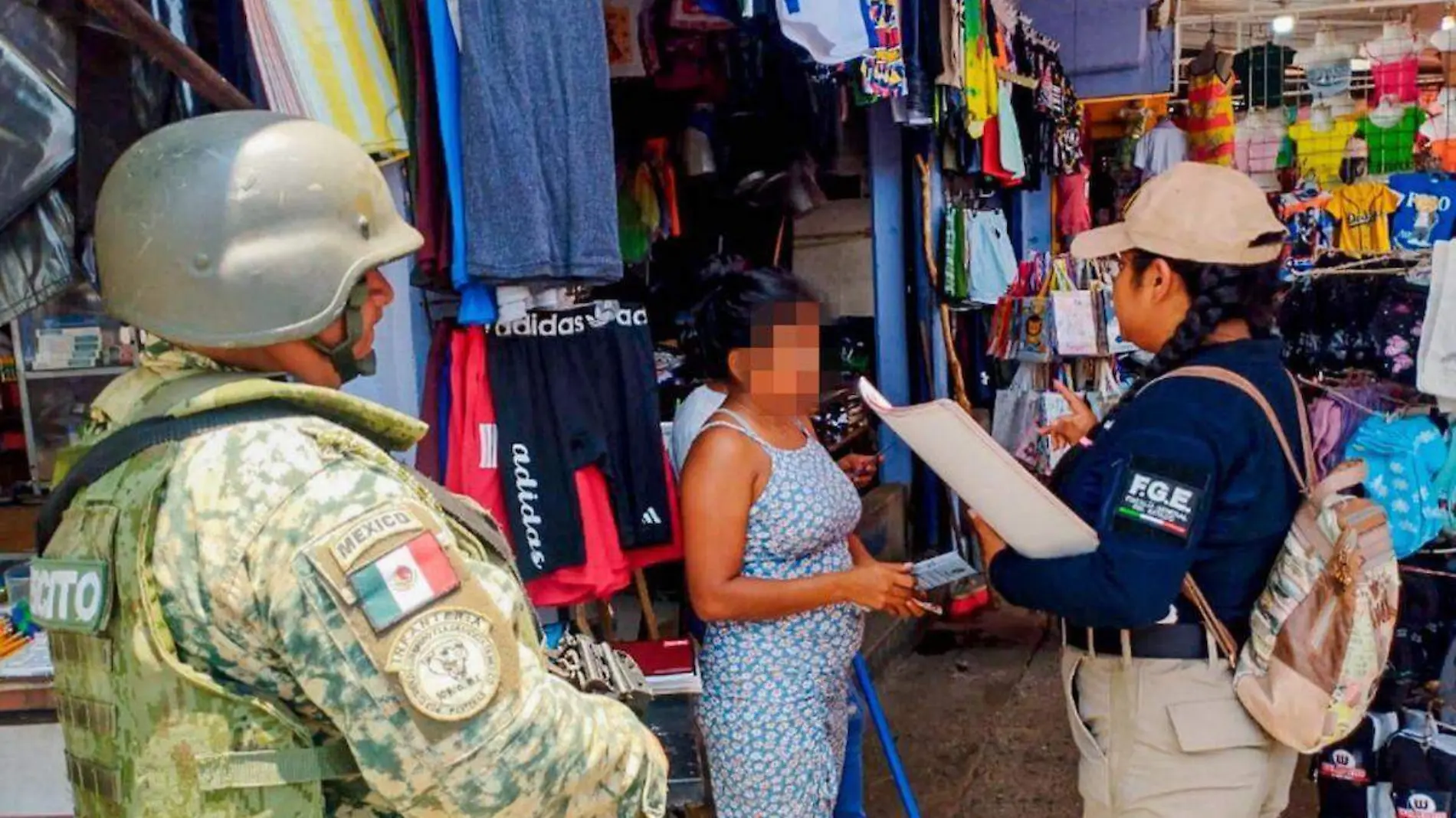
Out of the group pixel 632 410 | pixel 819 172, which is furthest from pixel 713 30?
pixel 632 410

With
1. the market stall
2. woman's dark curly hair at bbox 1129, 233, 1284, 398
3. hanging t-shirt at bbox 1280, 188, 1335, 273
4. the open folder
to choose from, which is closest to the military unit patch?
the open folder

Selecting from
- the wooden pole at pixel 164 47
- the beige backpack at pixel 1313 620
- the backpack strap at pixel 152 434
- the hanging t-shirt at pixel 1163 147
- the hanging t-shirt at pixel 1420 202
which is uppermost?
the hanging t-shirt at pixel 1163 147

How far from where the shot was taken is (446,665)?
4.01 ft

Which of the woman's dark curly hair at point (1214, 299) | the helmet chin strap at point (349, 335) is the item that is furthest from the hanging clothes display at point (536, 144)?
the woman's dark curly hair at point (1214, 299)

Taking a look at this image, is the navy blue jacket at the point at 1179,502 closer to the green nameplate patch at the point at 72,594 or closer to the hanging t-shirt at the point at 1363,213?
the green nameplate patch at the point at 72,594

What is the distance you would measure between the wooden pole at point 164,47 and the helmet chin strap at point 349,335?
0.83 meters

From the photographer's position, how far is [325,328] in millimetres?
1451

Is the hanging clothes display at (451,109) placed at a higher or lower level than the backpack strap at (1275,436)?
higher

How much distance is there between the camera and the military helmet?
4.45 ft

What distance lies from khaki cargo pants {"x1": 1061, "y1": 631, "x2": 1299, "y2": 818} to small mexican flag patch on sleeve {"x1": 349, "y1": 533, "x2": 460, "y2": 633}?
1.72m

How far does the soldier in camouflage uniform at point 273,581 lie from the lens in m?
1.22

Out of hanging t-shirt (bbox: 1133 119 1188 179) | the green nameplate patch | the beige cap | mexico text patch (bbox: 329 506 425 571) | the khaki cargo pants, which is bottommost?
the khaki cargo pants

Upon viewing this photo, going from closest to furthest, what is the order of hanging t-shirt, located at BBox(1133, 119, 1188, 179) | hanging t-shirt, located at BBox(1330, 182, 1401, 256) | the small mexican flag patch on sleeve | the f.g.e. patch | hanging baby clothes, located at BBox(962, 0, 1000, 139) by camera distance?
the small mexican flag patch on sleeve → the f.g.e. patch → hanging baby clothes, located at BBox(962, 0, 1000, 139) → hanging t-shirt, located at BBox(1330, 182, 1401, 256) → hanging t-shirt, located at BBox(1133, 119, 1188, 179)

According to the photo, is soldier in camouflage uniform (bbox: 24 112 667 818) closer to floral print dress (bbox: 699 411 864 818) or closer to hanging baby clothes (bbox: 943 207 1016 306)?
floral print dress (bbox: 699 411 864 818)
